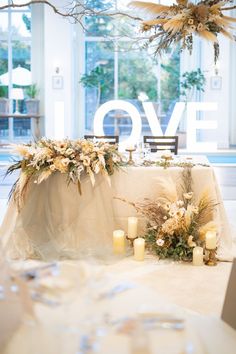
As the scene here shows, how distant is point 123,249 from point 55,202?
0.71 m

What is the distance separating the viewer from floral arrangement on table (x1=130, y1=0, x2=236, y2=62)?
14.3ft

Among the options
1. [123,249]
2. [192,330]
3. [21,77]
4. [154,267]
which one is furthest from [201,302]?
[21,77]

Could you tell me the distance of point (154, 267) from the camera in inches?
182

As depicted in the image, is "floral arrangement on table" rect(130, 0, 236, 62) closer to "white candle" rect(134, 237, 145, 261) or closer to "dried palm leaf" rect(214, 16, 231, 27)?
"dried palm leaf" rect(214, 16, 231, 27)

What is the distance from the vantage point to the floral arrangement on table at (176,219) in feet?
15.6

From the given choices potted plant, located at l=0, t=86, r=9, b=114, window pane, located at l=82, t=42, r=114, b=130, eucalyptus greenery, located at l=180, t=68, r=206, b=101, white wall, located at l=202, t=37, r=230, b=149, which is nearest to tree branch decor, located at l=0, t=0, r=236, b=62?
eucalyptus greenery, located at l=180, t=68, r=206, b=101

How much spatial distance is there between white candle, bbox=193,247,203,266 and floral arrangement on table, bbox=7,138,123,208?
3.07 feet

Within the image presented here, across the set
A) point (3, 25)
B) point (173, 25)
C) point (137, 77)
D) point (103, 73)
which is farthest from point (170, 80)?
point (173, 25)

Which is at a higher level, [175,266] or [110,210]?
[110,210]

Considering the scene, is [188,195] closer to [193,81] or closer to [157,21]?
[157,21]

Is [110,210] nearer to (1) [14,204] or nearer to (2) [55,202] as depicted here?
(2) [55,202]

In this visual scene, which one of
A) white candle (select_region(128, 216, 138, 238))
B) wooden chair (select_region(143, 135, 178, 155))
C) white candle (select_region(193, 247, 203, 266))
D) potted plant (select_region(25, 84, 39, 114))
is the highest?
potted plant (select_region(25, 84, 39, 114))

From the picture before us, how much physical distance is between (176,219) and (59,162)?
1038 millimetres

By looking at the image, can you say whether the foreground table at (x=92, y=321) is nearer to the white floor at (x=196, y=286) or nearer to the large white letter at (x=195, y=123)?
the white floor at (x=196, y=286)
